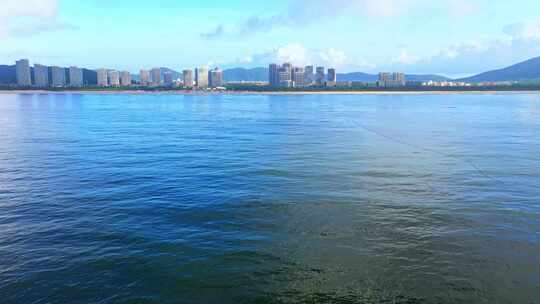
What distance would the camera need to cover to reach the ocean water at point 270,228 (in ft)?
43.1

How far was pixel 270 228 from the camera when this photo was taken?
18.0 metres

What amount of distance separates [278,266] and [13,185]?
60.9ft

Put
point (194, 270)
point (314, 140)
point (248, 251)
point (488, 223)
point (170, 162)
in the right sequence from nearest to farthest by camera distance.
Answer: point (194, 270)
point (248, 251)
point (488, 223)
point (170, 162)
point (314, 140)

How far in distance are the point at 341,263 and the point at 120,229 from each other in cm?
898

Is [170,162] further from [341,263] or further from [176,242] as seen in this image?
[341,263]

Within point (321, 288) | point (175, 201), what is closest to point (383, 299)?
point (321, 288)

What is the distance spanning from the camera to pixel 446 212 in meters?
20.1

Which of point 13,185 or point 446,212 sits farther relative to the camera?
point 13,185

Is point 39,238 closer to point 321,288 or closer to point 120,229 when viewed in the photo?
point 120,229

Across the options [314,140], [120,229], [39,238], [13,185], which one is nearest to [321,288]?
[120,229]

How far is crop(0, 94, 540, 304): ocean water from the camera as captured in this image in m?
13.1

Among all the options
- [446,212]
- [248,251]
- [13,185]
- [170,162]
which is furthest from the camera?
[170,162]

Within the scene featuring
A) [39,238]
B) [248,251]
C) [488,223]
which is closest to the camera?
[248,251]

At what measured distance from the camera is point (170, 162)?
33156 millimetres
